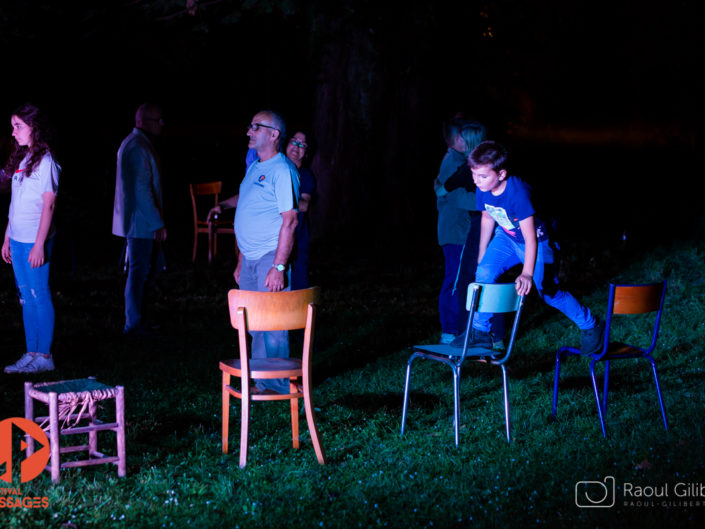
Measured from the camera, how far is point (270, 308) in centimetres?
524

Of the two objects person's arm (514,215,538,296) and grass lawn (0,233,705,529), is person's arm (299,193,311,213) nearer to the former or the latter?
grass lawn (0,233,705,529)

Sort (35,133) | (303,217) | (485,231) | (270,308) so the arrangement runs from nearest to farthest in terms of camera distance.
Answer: (270,308)
(485,231)
(35,133)
(303,217)

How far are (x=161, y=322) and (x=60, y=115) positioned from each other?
13738 mm

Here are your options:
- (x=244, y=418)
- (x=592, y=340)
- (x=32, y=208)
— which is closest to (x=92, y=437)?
(x=244, y=418)

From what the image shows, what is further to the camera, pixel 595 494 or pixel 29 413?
pixel 29 413

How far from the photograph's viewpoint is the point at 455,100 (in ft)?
59.9

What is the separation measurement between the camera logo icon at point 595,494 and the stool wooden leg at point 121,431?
248 cm

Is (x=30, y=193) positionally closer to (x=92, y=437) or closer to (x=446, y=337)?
(x=92, y=437)

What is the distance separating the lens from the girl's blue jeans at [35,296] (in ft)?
24.1

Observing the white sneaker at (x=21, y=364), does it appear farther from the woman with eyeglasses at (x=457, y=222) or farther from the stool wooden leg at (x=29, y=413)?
the woman with eyeglasses at (x=457, y=222)

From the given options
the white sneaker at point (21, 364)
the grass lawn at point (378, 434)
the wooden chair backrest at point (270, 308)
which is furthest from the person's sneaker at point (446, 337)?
the white sneaker at point (21, 364)

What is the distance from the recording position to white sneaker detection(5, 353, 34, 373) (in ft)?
24.9

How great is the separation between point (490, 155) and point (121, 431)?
9.77ft

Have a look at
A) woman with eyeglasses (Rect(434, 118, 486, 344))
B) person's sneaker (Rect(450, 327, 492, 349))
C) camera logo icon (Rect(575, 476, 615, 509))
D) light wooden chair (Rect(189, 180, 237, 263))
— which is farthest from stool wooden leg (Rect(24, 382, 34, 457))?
light wooden chair (Rect(189, 180, 237, 263))
